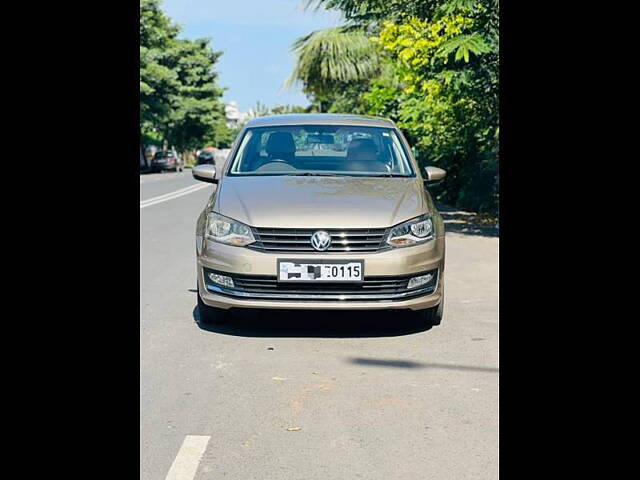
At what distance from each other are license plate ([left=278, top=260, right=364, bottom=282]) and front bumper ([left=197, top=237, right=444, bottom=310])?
4 centimetres

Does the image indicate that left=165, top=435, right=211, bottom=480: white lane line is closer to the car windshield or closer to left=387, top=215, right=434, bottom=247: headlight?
left=387, top=215, right=434, bottom=247: headlight

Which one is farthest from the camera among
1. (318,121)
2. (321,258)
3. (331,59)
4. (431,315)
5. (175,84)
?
(175,84)

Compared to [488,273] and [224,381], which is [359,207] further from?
[488,273]

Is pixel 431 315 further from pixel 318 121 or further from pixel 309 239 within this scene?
pixel 318 121

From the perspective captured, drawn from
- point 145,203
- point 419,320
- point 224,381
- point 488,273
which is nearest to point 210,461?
point 224,381

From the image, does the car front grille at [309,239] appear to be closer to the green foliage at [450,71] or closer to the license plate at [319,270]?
the license plate at [319,270]

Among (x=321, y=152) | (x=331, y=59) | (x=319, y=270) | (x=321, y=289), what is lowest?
(x=321, y=289)

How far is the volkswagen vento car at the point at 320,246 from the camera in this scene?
605 centimetres

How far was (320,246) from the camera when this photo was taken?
6.05 m

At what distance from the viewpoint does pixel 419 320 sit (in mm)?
6852

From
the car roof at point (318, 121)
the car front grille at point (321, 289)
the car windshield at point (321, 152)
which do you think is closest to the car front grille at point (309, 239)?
the car front grille at point (321, 289)

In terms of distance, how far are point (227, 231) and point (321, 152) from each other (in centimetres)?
154

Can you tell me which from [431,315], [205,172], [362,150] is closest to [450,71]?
[362,150]

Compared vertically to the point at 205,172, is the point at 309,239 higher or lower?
lower
